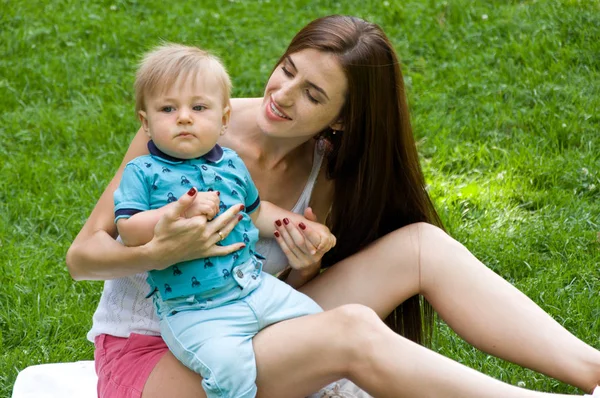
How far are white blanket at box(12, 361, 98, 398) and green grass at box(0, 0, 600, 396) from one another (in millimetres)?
190

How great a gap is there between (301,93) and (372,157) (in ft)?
1.16

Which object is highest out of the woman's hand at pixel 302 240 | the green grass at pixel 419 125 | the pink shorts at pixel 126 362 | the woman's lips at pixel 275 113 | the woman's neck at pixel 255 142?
the woman's lips at pixel 275 113

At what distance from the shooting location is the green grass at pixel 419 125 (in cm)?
359

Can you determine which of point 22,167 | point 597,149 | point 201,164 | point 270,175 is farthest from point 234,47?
point 201,164

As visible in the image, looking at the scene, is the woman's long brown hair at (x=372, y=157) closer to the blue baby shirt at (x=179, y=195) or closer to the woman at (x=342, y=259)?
the woman at (x=342, y=259)

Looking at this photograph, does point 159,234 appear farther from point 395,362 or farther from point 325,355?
point 395,362

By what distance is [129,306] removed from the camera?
273 centimetres

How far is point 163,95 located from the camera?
244 cm

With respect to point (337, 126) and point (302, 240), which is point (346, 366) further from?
point (337, 126)

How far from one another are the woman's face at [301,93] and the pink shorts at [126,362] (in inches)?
27.8

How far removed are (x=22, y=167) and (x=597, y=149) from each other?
2840 millimetres

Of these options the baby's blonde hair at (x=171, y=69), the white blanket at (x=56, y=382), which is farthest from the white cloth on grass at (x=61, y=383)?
the baby's blonde hair at (x=171, y=69)

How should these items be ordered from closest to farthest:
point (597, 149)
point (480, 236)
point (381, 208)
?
1. point (381, 208)
2. point (480, 236)
3. point (597, 149)

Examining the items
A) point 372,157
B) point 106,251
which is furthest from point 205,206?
point 372,157
